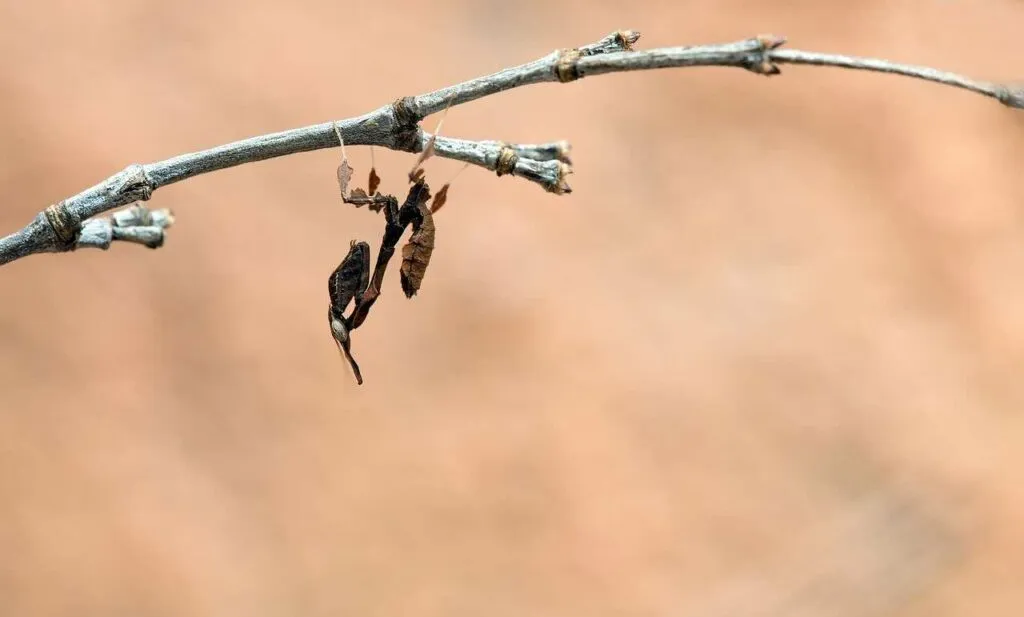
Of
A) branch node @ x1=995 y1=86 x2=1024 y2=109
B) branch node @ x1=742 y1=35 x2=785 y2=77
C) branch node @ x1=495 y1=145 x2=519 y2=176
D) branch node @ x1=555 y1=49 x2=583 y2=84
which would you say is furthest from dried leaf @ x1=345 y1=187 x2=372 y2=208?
branch node @ x1=995 y1=86 x2=1024 y2=109

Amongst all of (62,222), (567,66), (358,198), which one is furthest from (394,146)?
(62,222)

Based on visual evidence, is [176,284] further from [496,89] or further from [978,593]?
[978,593]

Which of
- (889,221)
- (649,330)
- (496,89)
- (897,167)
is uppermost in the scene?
(897,167)

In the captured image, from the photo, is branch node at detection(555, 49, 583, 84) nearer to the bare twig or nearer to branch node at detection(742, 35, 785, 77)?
the bare twig

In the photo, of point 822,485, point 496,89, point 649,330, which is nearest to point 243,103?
point 649,330

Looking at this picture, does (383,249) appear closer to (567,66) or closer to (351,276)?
(351,276)

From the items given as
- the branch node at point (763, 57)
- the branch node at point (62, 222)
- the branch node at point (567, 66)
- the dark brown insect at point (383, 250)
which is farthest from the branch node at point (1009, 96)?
the branch node at point (62, 222)
